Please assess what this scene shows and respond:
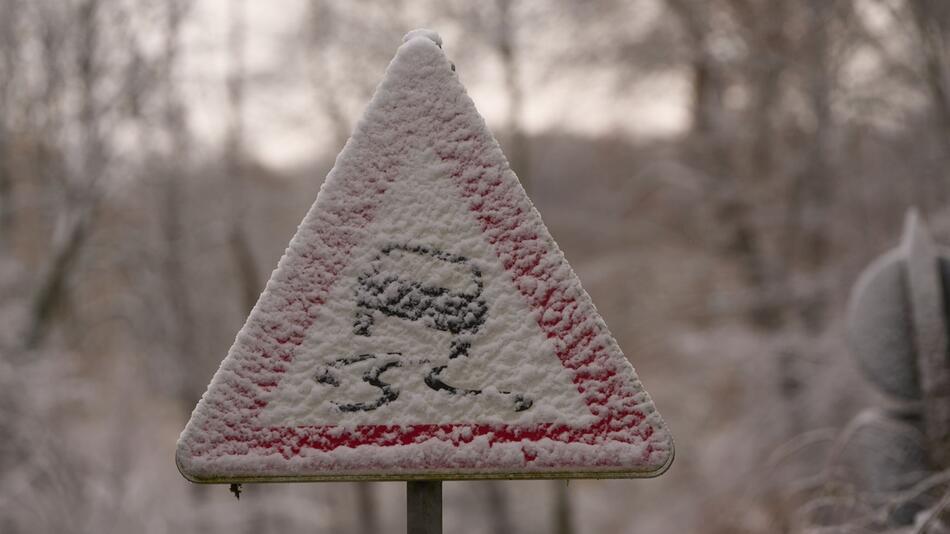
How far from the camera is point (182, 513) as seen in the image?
37.1 ft

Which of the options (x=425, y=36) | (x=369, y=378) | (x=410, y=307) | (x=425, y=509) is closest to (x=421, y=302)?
(x=410, y=307)

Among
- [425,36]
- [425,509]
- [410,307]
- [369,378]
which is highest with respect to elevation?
[425,36]

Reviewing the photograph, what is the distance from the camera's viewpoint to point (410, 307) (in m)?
1.88

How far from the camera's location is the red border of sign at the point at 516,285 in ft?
5.93

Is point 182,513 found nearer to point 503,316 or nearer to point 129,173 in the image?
point 129,173

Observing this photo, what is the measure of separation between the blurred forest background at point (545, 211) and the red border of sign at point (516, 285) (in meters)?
4.94

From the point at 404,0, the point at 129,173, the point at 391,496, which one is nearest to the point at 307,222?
the point at 129,173

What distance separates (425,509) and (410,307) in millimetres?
444

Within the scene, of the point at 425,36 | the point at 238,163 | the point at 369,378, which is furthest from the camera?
the point at 238,163

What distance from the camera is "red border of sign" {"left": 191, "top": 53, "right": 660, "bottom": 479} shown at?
1808 mm

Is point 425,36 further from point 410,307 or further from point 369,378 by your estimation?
point 369,378

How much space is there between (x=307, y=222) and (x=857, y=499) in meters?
2.48

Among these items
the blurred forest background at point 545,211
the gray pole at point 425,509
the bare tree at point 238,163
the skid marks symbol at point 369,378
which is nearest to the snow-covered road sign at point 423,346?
the skid marks symbol at point 369,378

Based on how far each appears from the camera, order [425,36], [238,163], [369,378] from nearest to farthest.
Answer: [369,378] → [425,36] → [238,163]
